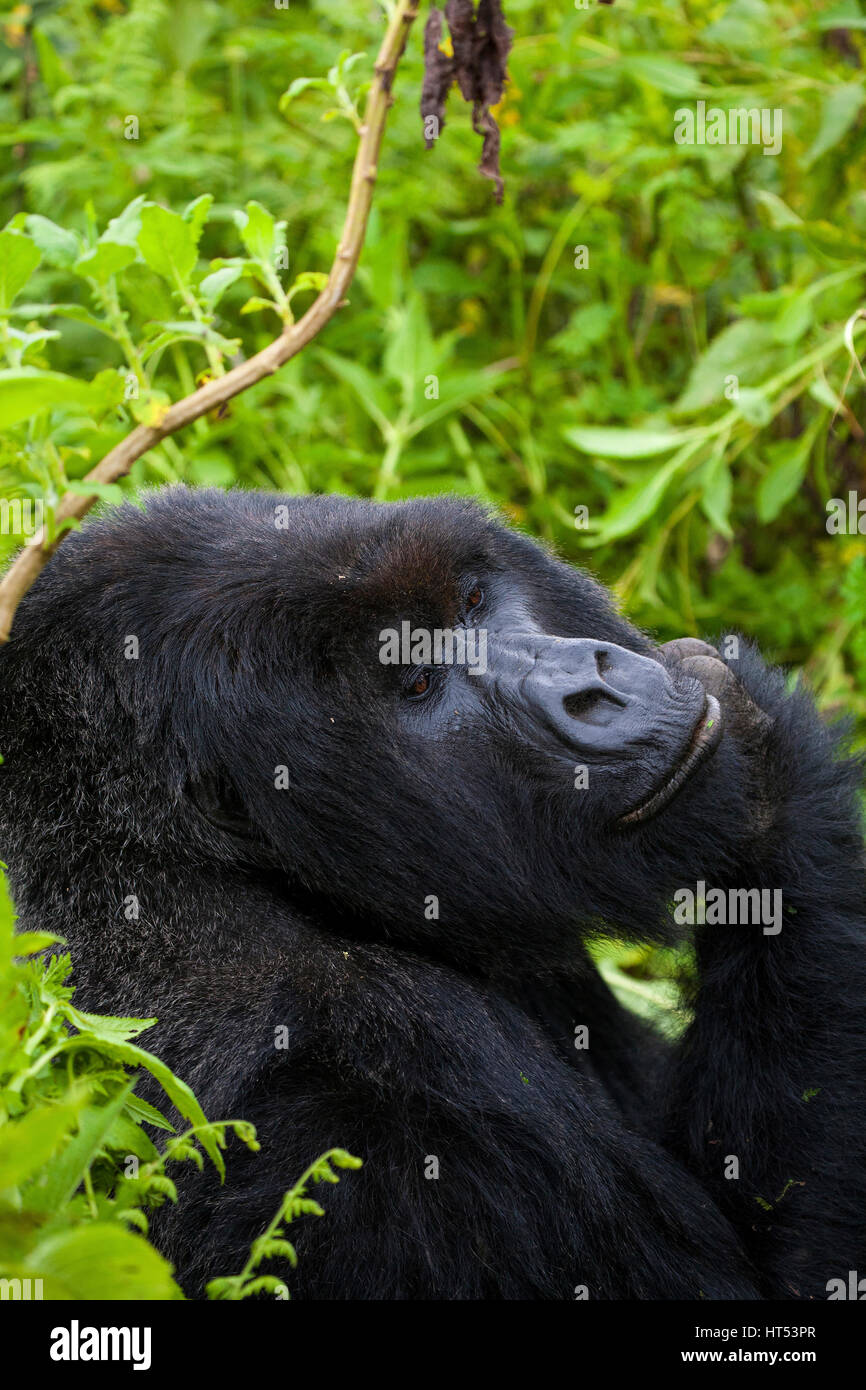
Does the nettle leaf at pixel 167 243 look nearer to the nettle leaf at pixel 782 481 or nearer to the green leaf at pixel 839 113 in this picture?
the nettle leaf at pixel 782 481

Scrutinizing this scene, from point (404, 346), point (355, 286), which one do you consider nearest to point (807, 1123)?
point (404, 346)

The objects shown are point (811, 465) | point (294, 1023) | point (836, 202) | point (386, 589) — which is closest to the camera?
point (294, 1023)

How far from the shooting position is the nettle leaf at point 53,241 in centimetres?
225

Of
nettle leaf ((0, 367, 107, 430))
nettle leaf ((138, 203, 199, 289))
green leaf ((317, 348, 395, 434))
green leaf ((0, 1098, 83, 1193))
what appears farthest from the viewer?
green leaf ((317, 348, 395, 434))

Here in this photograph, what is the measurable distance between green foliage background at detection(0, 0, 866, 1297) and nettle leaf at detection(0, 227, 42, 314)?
2.56m

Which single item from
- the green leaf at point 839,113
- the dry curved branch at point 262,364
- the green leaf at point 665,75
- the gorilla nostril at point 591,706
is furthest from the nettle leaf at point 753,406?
the gorilla nostril at point 591,706

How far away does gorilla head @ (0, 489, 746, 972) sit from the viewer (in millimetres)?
2465

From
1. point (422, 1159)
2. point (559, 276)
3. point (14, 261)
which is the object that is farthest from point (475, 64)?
point (559, 276)

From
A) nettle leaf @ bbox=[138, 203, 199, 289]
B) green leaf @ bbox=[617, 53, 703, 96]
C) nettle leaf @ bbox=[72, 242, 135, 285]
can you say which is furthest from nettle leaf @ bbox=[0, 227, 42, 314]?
green leaf @ bbox=[617, 53, 703, 96]

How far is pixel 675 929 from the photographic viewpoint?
272cm

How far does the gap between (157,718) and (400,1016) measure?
67 centimetres

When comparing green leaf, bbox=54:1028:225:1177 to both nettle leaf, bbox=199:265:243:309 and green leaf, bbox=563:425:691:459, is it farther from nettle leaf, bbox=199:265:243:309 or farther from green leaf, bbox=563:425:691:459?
green leaf, bbox=563:425:691:459

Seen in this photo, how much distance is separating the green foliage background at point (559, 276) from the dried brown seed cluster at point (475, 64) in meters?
1.80
